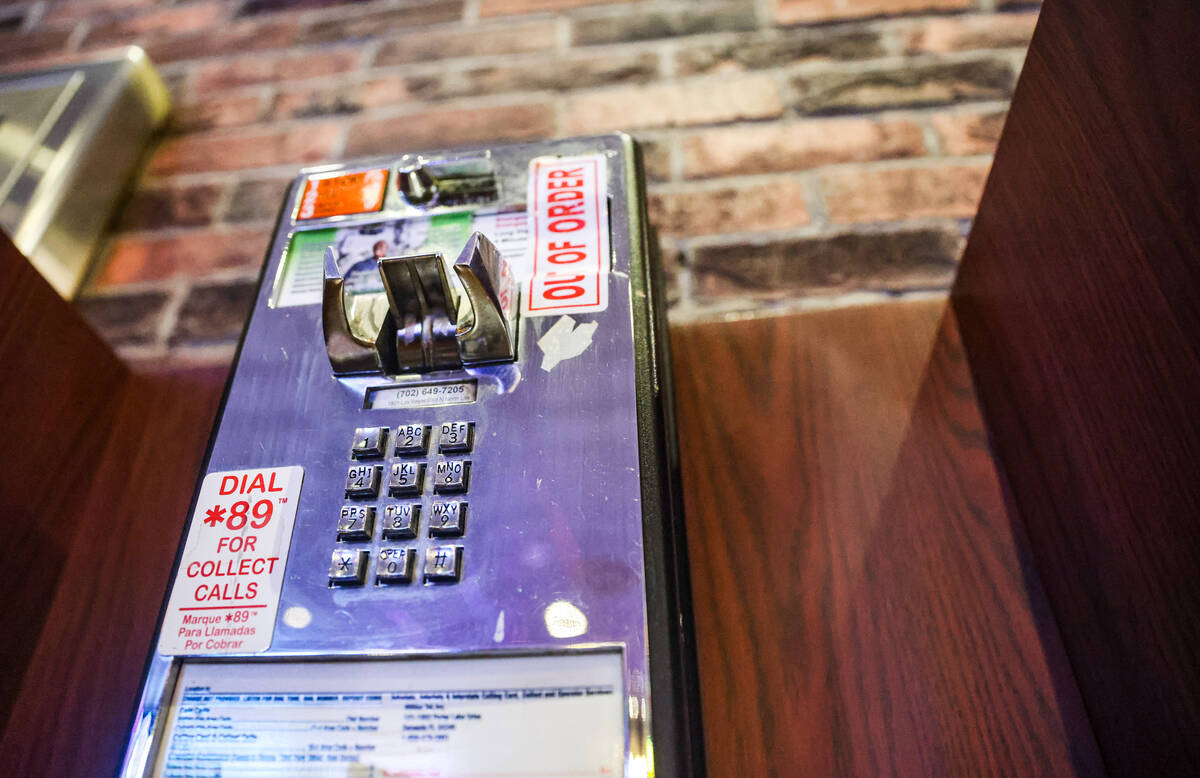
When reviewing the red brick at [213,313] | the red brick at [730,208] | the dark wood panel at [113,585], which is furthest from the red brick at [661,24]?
the dark wood panel at [113,585]

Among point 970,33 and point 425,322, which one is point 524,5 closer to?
point 970,33

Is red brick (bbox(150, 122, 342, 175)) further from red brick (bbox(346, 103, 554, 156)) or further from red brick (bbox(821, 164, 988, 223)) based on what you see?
red brick (bbox(821, 164, 988, 223))

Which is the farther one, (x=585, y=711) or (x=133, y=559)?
(x=133, y=559)

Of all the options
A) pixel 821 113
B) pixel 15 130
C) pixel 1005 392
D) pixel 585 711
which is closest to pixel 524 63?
pixel 821 113

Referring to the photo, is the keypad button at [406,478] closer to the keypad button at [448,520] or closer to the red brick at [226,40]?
the keypad button at [448,520]

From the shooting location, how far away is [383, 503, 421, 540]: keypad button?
1.54ft

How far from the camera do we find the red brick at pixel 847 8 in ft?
3.20

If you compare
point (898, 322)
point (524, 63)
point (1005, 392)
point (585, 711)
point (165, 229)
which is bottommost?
point (585, 711)

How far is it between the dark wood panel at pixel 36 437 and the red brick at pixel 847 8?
2.75 ft

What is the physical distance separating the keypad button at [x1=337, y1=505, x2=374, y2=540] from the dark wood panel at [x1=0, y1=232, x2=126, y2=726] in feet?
0.94

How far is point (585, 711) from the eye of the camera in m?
0.41

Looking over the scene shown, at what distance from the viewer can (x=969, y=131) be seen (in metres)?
0.85

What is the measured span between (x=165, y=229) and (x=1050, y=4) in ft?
2.85

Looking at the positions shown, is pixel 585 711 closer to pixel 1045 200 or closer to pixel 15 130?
pixel 1045 200
